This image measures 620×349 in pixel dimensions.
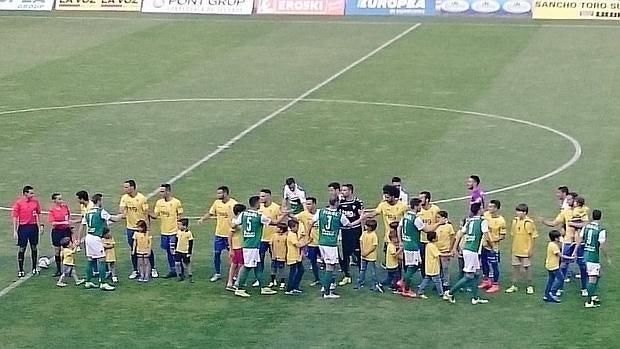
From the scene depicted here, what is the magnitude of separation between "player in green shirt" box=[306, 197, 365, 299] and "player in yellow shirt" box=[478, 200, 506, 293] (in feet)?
7.41

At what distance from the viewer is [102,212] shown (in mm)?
21641

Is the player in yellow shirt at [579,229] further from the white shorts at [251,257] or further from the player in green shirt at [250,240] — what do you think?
the white shorts at [251,257]

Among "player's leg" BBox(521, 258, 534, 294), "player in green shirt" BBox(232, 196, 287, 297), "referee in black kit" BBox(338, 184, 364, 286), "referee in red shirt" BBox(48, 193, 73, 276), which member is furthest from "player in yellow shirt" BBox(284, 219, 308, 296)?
"referee in red shirt" BBox(48, 193, 73, 276)

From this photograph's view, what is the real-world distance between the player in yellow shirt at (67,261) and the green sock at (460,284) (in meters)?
5.79

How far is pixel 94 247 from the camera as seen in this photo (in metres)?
21.5

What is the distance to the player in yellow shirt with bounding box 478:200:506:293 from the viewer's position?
2144cm

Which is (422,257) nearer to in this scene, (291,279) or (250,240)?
(291,279)

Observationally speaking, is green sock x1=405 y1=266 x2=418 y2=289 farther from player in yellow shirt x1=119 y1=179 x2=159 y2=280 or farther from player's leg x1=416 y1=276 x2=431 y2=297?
player in yellow shirt x1=119 y1=179 x2=159 y2=280

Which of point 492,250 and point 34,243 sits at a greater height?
point 492,250

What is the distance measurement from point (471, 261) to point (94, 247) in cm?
580

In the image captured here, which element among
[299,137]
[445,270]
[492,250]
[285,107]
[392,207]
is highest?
[285,107]

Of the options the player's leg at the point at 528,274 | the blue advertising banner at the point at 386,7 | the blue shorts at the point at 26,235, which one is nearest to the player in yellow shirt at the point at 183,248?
the blue shorts at the point at 26,235

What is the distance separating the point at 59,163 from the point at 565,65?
61.6ft

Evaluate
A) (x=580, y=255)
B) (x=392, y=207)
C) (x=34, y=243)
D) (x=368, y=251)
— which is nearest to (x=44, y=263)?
(x=34, y=243)
